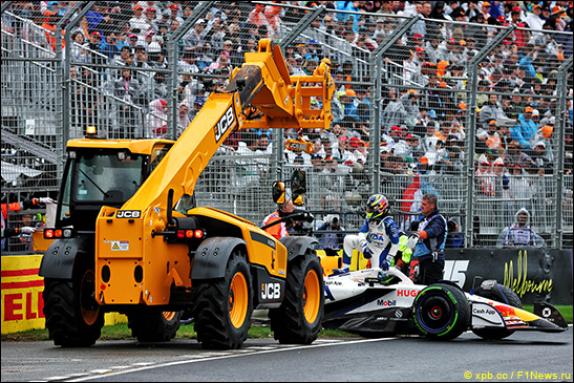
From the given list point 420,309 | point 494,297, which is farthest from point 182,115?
point 494,297

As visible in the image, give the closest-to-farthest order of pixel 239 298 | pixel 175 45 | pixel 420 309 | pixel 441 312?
1. pixel 239 298
2. pixel 441 312
3. pixel 420 309
4. pixel 175 45

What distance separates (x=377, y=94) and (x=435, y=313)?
514 cm

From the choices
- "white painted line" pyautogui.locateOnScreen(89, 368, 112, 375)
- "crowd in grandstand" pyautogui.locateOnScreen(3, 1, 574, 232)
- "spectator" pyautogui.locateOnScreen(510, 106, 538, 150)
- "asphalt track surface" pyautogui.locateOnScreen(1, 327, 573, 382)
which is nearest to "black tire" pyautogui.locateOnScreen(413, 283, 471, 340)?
"asphalt track surface" pyautogui.locateOnScreen(1, 327, 573, 382)

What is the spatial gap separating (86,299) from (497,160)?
926 cm

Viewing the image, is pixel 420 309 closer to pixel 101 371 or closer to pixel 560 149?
pixel 101 371

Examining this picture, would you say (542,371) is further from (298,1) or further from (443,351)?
(298,1)

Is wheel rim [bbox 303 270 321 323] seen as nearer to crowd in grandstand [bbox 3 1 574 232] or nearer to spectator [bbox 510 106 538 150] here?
crowd in grandstand [bbox 3 1 574 232]

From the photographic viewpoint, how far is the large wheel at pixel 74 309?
1283cm

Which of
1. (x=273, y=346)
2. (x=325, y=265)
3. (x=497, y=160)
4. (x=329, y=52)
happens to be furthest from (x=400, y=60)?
(x=273, y=346)

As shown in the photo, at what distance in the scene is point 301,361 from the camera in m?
11.8

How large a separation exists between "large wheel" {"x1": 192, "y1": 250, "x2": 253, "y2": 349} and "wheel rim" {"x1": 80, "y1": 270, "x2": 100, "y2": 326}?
1.18 m

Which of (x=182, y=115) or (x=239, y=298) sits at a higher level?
(x=182, y=115)

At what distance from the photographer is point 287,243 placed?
14336mm

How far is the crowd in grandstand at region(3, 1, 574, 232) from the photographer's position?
55.7ft
